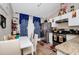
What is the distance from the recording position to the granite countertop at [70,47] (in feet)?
3.97

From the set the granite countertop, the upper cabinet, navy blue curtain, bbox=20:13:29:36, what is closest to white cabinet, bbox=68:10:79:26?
the upper cabinet

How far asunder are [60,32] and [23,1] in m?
0.68

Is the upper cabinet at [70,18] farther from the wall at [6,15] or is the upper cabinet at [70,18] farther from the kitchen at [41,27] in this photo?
the wall at [6,15]

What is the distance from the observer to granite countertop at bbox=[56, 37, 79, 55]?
121 centimetres

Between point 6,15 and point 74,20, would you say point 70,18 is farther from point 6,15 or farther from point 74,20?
point 6,15

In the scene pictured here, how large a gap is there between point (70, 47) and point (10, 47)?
798 millimetres

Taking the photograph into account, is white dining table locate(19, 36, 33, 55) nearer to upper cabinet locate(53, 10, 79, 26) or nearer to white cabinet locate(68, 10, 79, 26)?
upper cabinet locate(53, 10, 79, 26)

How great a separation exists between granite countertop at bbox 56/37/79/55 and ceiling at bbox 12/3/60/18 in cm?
43

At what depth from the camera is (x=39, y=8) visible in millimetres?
1396

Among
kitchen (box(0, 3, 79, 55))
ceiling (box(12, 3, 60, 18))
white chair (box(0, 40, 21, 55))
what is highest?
ceiling (box(12, 3, 60, 18))

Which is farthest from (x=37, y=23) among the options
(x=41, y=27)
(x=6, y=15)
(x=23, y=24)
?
(x=6, y=15)

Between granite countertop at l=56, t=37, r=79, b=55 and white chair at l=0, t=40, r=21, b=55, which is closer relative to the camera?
granite countertop at l=56, t=37, r=79, b=55
